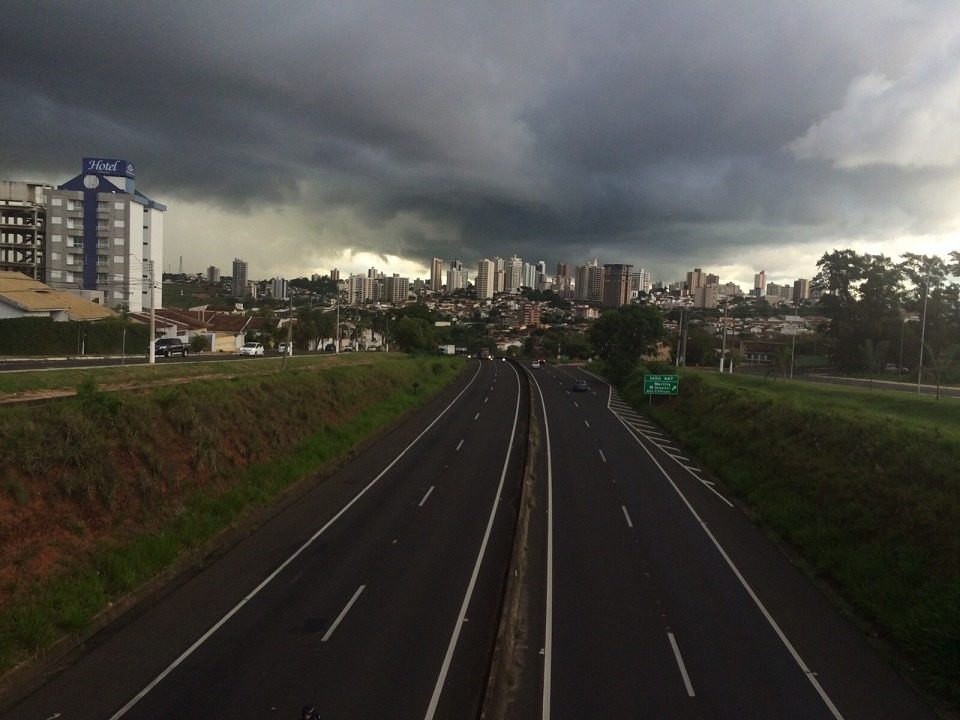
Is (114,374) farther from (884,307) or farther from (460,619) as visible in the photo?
(884,307)

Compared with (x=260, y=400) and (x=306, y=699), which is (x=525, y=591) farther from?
(x=260, y=400)

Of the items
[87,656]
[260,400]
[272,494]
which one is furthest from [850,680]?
[260,400]

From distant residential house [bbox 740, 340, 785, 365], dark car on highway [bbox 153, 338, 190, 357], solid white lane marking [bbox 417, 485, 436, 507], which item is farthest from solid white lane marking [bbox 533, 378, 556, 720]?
distant residential house [bbox 740, 340, 785, 365]

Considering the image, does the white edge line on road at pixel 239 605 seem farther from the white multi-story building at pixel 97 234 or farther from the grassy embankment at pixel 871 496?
the white multi-story building at pixel 97 234

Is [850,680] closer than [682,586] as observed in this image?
Yes

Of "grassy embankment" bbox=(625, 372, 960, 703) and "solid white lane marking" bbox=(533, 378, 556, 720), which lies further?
"grassy embankment" bbox=(625, 372, 960, 703)

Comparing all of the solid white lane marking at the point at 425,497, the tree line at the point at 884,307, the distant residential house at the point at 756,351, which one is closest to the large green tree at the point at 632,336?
the tree line at the point at 884,307

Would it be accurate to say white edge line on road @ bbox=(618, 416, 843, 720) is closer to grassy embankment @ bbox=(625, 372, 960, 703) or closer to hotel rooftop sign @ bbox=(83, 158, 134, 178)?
grassy embankment @ bbox=(625, 372, 960, 703)
